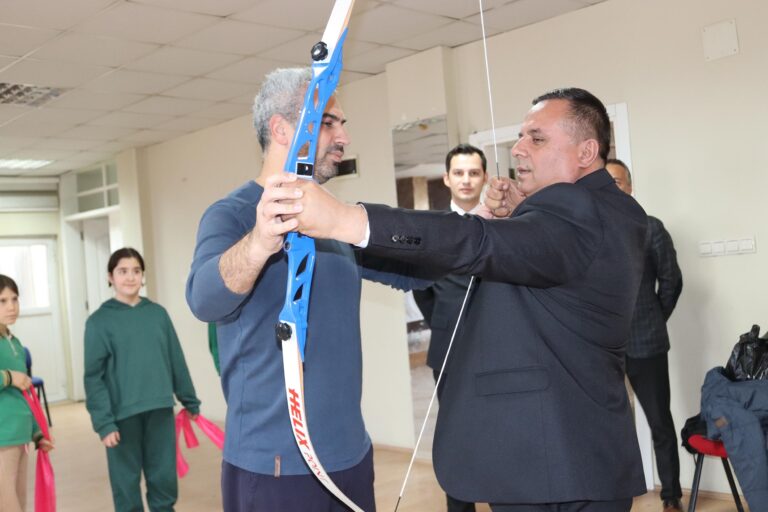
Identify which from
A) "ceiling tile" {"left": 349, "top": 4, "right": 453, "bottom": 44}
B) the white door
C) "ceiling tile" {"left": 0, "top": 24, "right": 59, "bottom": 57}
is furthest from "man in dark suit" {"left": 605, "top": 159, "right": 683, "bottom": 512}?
the white door

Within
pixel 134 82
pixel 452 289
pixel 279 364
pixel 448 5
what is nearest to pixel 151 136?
pixel 134 82

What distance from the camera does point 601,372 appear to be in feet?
5.04

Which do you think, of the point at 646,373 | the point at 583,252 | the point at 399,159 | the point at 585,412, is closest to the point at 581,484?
the point at 585,412

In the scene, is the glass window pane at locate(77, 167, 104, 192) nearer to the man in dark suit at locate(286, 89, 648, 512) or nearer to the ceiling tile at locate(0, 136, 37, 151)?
the ceiling tile at locate(0, 136, 37, 151)

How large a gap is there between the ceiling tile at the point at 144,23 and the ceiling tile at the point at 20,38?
0.24 m

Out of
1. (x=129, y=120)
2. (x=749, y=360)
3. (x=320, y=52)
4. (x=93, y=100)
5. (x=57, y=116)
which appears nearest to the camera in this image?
(x=320, y=52)

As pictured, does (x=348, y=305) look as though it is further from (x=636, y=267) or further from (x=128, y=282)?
(x=128, y=282)

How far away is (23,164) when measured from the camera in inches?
352

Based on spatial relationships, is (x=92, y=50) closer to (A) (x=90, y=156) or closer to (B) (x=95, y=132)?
(B) (x=95, y=132)

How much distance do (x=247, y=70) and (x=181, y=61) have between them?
1.61 ft

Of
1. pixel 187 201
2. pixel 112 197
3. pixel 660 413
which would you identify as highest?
pixel 112 197

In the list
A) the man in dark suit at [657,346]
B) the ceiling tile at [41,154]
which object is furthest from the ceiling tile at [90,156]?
the man in dark suit at [657,346]

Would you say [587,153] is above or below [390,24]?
below

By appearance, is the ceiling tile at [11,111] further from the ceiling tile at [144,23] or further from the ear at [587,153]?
the ear at [587,153]
